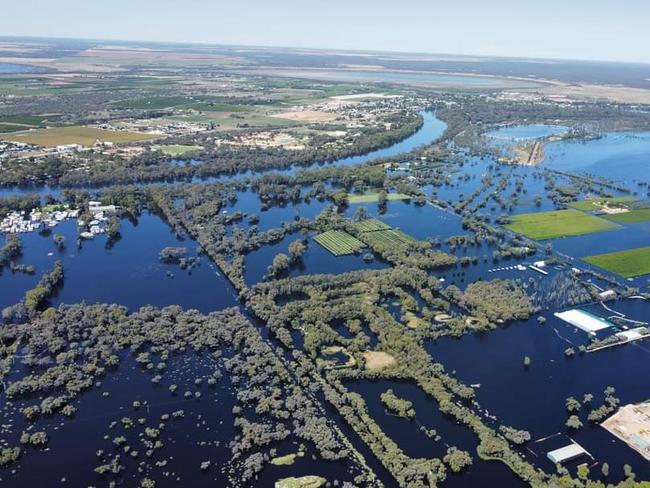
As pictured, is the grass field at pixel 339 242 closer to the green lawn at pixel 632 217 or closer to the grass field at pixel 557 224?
the grass field at pixel 557 224

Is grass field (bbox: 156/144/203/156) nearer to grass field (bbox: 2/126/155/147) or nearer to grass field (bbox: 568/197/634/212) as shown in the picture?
grass field (bbox: 2/126/155/147)

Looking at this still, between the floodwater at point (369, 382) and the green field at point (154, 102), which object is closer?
the floodwater at point (369, 382)

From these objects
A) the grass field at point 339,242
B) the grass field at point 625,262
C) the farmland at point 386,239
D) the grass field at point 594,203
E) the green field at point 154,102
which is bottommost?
the grass field at point 339,242

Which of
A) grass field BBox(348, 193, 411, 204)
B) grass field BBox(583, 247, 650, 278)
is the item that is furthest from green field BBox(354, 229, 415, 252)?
grass field BBox(583, 247, 650, 278)

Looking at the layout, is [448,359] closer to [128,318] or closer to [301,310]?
[301,310]

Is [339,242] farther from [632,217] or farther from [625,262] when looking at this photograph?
[632,217]

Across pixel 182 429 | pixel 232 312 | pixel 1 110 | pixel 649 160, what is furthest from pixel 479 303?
pixel 1 110

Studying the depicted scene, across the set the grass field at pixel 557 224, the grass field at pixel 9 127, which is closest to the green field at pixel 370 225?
the grass field at pixel 557 224

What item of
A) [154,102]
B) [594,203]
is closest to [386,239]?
[594,203]
